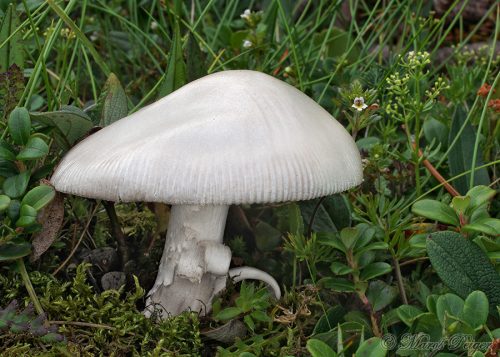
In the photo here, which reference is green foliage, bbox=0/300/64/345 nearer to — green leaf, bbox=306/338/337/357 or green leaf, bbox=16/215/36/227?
green leaf, bbox=16/215/36/227

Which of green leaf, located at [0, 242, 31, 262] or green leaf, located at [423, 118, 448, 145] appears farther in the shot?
green leaf, located at [423, 118, 448, 145]

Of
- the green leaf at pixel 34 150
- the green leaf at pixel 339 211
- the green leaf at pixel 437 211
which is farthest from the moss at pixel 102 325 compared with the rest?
the green leaf at pixel 437 211

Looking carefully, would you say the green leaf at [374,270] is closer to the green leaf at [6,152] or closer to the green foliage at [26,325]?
the green foliage at [26,325]

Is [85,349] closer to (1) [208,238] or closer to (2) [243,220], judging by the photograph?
(1) [208,238]

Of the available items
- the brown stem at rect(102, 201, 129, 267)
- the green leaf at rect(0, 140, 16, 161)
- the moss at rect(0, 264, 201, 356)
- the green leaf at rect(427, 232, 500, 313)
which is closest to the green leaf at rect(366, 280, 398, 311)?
the green leaf at rect(427, 232, 500, 313)

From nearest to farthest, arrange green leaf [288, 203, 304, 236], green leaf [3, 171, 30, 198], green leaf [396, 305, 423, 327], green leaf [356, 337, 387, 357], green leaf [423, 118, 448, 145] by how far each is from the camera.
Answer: green leaf [356, 337, 387, 357], green leaf [396, 305, 423, 327], green leaf [3, 171, 30, 198], green leaf [288, 203, 304, 236], green leaf [423, 118, 448, 145]

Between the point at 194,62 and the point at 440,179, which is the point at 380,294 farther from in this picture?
the point at 194,62

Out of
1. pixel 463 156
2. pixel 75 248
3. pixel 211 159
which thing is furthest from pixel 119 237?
pixel 463 156
